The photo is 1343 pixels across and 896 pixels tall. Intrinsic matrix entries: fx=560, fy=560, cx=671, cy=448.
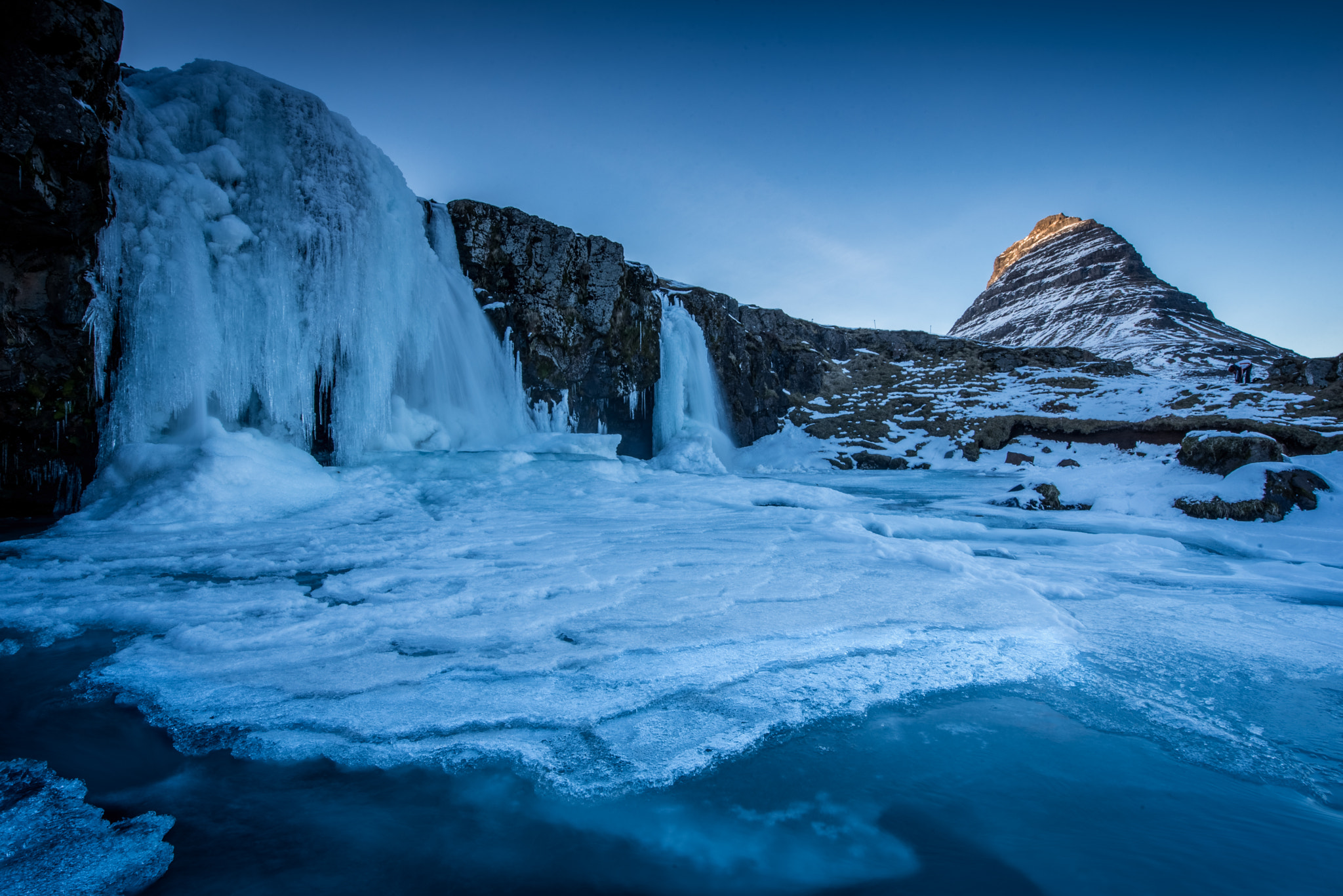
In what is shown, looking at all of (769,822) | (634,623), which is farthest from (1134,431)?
(769,822)

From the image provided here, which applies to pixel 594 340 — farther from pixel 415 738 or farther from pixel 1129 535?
pixel 415 738

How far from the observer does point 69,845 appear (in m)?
1.35

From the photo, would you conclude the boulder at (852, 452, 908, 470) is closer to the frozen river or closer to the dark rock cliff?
the dark rock cliff

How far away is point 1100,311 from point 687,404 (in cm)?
7085

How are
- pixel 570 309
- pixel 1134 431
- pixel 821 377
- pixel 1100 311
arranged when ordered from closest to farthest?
1. pixel 570 309
2. pixel 1134 431
3. pixel 821 377
4. pixel 1100 311

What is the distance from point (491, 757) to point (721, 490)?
7303 mm

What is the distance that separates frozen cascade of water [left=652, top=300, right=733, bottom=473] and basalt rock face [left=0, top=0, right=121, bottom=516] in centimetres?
1250

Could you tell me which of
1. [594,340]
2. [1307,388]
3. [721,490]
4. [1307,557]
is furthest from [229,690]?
[1307,388]

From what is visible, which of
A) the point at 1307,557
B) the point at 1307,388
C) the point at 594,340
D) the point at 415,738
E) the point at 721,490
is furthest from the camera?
the point at 1307,388

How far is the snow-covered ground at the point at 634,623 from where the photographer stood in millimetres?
1943

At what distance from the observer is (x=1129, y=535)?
626cm

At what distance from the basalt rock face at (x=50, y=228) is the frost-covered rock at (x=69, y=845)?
7.08 metres

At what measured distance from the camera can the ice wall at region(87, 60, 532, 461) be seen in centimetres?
673

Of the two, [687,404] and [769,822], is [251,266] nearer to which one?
[769,822]
